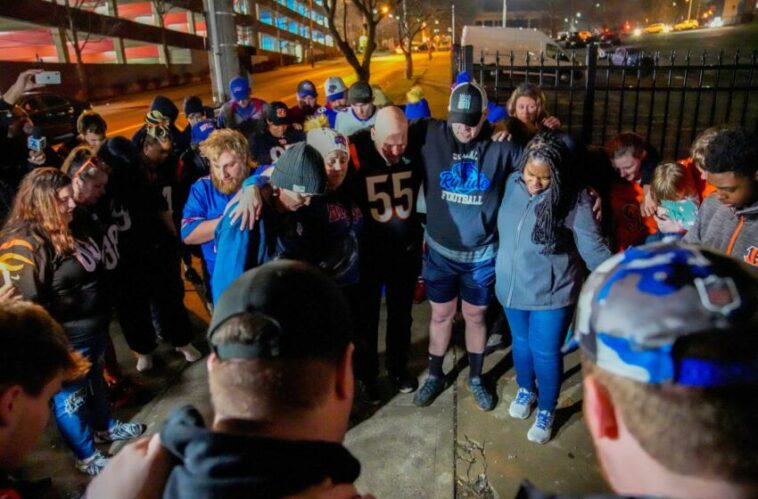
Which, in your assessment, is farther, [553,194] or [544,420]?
[544,420]

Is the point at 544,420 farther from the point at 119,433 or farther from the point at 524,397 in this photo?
the point at 119,433

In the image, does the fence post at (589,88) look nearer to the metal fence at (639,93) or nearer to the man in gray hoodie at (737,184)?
the metal fence at (639,93)

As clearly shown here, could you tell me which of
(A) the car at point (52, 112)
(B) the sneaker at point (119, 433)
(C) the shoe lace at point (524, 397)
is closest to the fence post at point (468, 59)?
(C) the shoe lace at point (524, 397)

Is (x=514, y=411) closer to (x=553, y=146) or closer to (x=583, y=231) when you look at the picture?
(x=583, y=231)

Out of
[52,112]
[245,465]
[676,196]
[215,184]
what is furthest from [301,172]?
[52,112]

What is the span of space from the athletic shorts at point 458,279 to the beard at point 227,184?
1.35m

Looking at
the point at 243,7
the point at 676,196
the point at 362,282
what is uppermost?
the point at 243,7

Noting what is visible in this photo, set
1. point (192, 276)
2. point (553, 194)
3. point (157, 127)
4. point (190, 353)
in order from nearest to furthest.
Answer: point (553, 194) → point (190, 353) → point (157, 127) → point (192, 276)

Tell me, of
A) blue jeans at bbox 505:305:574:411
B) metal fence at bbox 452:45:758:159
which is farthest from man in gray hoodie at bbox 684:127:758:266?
metal fence at bbox 452:45:758:159

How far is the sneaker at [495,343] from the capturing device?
14.5ft

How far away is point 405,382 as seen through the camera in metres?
3.91

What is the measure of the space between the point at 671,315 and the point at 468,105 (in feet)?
8.72

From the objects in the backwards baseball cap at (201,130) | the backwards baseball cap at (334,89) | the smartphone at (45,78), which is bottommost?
the backwards baseball cap at (201,130)

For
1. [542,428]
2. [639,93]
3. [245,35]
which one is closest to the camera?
[542,428]
